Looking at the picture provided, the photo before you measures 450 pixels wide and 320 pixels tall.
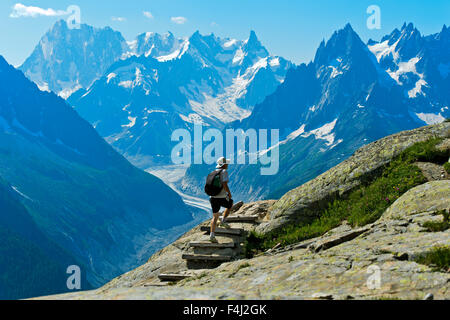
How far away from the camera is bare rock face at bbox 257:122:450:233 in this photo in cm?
2011

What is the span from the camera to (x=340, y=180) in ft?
68.6

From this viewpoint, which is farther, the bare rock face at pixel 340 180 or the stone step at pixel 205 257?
the bare rock face at pixel 340 180

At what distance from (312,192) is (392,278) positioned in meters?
10.7

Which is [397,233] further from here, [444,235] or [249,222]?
[249,222]

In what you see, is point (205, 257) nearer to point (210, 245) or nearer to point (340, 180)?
point (210, 245)

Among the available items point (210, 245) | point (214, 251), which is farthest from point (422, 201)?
point (210, 245)

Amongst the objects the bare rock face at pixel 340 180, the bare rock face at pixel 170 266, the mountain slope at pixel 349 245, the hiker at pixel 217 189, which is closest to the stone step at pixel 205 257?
the mountain slope at pixel 349 245

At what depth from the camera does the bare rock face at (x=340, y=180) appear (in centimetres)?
2011

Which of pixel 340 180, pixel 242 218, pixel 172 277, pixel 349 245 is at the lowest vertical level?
pixel 172 277

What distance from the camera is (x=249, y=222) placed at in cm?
2227

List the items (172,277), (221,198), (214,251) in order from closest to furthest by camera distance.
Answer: (172,277) → (214,251) → (221,198)

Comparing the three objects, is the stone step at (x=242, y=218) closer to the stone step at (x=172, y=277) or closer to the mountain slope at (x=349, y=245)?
the mountain slope at (x=349, y=245)
